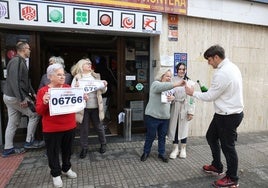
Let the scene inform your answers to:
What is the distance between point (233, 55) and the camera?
566 cm

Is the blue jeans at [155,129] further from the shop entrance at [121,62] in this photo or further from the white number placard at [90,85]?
the shop entrance at [121,62]

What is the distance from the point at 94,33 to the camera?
4.77 meters

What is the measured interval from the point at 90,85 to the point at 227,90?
7.12 ft

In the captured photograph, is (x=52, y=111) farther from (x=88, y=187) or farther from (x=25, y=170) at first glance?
(x=25, y=170)

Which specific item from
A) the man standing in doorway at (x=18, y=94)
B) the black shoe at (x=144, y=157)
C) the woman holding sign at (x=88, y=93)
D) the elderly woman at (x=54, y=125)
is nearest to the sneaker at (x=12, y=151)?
the man standing in doorway at (x=18, y=94)

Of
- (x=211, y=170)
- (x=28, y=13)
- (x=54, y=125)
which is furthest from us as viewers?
(x=28, y=13)

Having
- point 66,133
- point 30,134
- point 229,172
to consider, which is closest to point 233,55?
point 229,172

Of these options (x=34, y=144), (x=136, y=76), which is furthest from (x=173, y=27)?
(x=34, y=144)

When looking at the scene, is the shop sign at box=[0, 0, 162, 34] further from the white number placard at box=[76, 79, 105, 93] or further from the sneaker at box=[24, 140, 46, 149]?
the sneaker at box=[24, 140, 46, 149]

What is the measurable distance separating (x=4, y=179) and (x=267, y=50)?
6521 millimetres

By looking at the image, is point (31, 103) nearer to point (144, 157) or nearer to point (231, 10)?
point (144, 157)

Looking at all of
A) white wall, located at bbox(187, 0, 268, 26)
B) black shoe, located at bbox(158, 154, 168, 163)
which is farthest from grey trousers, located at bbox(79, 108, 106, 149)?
white wall, located at bbox(187, 0, 268, 26)

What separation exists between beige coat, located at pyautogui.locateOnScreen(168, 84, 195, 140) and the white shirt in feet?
2.88

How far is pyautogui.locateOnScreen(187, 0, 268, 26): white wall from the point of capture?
16.5 ft
